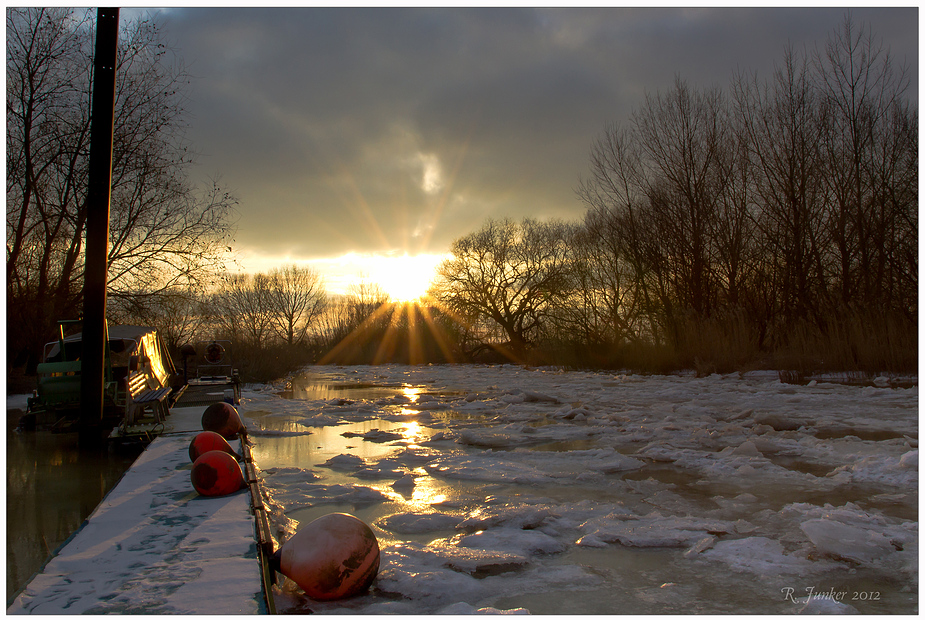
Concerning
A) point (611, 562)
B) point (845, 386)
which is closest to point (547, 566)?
point (611, 562)

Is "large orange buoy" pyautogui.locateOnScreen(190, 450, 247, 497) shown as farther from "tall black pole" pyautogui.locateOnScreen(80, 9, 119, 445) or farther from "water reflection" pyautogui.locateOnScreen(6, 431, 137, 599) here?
"tall black pole" pyautogui.locateOnScreen(80, 9, 119, 445)

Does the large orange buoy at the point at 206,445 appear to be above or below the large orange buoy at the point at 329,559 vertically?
above

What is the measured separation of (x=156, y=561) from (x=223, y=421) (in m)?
3.81

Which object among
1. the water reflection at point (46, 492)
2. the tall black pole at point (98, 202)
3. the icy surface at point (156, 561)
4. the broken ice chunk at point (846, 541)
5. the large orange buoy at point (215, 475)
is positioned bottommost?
the water reflection at point (46, 492)

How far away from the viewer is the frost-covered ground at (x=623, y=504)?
307cm

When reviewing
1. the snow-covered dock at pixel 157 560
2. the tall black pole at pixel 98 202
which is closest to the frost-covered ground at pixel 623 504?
the snow-covered dock at pixel 157 560

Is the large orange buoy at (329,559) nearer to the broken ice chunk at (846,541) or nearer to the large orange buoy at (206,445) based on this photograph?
the large orange buoy at (206,445)

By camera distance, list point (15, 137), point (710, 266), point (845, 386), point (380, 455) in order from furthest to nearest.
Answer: point (710, 266)
point (15, 137)
point (845, 386)
point (380, 455)

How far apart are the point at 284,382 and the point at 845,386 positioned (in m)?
17.4

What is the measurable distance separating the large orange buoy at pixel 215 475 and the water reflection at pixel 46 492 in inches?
37.4

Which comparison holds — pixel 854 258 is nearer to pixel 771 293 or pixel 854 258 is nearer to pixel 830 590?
pixel 771 293

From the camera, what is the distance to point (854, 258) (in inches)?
713

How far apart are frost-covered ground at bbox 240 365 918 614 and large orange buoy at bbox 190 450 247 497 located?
0.53m

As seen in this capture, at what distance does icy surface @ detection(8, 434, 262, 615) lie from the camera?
2547 millimetres
